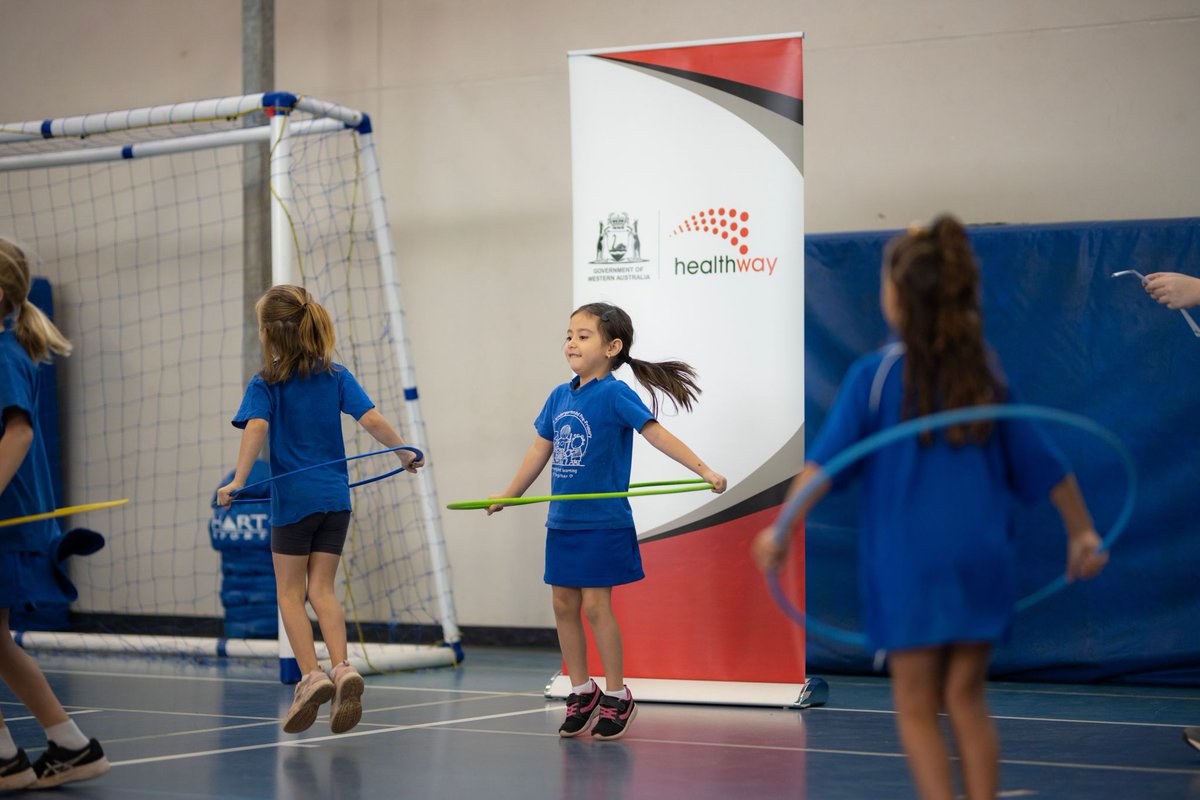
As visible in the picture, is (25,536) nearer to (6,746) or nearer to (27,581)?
(27,581)

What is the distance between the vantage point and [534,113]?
8008 mm

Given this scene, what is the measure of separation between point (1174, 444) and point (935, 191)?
69.9 inches

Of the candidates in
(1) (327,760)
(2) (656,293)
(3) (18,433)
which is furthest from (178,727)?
(2) (656,293)

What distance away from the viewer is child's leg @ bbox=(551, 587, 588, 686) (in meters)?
5.08

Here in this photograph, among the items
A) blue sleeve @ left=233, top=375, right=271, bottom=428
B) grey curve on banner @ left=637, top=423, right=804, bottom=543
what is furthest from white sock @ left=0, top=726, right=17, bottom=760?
grey curve on banner @ left=637, top=423, right=804, bottom=543

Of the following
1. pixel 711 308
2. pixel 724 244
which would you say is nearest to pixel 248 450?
pixel 711 308

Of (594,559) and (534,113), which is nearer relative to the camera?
(594,559)

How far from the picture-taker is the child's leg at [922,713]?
2.79m

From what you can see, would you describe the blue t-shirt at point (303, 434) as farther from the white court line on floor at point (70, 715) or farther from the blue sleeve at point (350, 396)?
the white court line on floor at point (70, 715)

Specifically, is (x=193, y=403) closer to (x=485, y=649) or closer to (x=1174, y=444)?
(x=485, y=649)

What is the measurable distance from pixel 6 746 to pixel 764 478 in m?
3.06

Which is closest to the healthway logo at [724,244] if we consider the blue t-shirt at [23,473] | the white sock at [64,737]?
the blue t-shirt at [23,473]

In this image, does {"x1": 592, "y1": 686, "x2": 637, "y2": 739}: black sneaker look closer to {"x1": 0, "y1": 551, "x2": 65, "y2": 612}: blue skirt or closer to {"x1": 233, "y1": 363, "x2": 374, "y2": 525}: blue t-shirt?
{"x1": 233, "y1": 363, "x2": 374, "y2": 525}: blue t-shirt

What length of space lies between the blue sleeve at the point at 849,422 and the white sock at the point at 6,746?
99.5 inches
